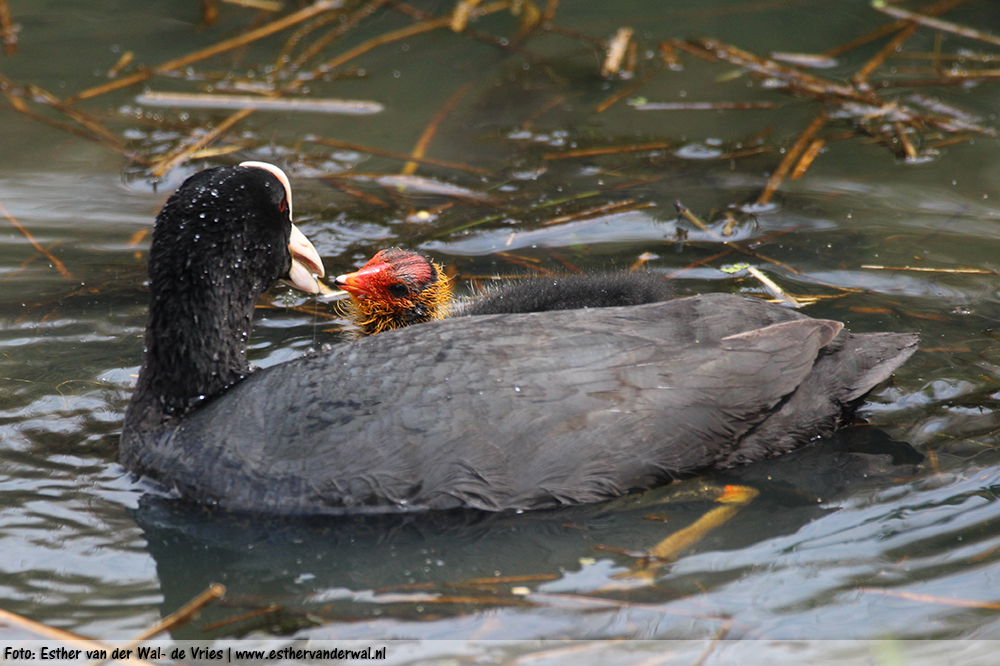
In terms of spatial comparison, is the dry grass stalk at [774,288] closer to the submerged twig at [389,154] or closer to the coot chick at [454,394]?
the coot chick at [454,394]

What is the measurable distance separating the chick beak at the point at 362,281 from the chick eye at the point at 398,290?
8 cm

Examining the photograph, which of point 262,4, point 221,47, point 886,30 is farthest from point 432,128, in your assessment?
point 886,30

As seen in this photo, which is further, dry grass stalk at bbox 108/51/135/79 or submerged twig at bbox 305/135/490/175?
dry grass stalk at bbox 108/51/135/79

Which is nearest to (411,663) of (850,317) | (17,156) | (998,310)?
(850,317)

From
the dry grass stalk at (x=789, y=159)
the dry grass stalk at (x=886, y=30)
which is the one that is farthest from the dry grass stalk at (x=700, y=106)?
the dry grass stalk at (x=886, y=30)

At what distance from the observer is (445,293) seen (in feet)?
14.5

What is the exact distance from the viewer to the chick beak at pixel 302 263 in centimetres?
388

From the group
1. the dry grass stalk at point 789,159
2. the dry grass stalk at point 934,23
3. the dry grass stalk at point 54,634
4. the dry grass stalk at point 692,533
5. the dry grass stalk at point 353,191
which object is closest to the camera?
the dry grass stalk at point 54,634

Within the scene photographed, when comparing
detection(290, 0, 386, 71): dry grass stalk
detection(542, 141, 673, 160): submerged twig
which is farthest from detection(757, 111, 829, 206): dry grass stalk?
detection(290, 0, 386, 71): dry grass stalk

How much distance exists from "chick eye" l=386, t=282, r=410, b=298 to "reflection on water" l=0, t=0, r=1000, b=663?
51 cm

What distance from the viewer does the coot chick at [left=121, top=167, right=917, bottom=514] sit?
3.19 m

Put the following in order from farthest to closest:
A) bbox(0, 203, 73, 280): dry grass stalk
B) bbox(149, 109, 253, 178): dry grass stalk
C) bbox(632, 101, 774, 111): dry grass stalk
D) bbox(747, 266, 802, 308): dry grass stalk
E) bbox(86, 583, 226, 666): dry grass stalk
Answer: bbox(632, 101, 774, 111): dry grass stalk
bbox(149, 109, 253, 178): dry grass stalk
bbox(0, 203, 73, 280): dry grass stalk
bbox(747, 266, 802, 308): dry grass stalk
bbox(86, 583, 226, 666): dry grass stalk

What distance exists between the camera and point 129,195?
582 centimetres

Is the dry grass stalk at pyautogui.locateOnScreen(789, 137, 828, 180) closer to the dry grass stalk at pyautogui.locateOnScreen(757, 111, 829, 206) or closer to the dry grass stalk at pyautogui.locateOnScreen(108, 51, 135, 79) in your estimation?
the dry grass stalk at pyautogui.locateOnScreen(757, 111, 829, 206)
